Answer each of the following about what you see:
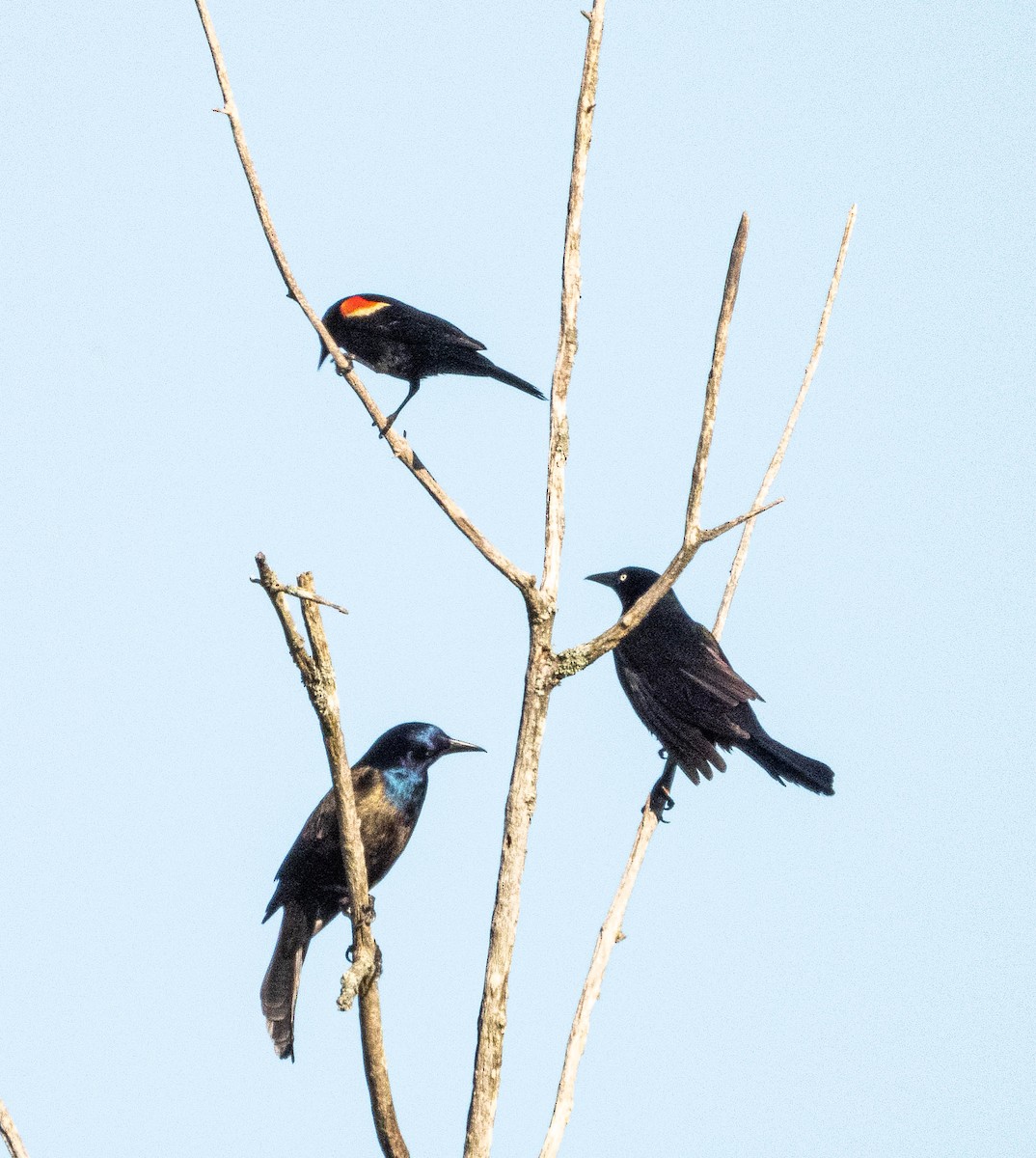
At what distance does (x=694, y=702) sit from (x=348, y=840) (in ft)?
11.8

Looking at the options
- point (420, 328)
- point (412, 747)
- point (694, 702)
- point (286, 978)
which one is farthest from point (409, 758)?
point (420, 328)

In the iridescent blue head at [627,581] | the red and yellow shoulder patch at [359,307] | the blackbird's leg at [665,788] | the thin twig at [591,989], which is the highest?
the red and yellow shoulder patch at [359,307]

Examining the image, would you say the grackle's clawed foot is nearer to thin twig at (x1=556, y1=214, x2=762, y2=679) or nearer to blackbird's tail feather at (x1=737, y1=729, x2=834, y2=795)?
blackbird's tail feather at (x1=737, y1=729, x2=834, y2=795)

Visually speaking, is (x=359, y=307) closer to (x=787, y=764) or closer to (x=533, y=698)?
(x=787, y=764)

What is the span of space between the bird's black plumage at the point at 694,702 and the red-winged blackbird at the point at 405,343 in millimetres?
1344

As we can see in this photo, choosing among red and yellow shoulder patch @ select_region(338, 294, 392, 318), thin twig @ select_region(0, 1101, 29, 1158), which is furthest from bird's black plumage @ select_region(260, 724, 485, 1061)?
red and yellow shoulder patch @ select_region(338, 294, 392, 318)

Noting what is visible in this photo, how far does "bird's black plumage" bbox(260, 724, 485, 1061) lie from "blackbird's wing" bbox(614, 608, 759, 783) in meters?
0.90

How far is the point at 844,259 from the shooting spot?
4.53m

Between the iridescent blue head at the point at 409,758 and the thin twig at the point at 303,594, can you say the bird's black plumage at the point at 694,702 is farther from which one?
the thin twig at the point at 303,594

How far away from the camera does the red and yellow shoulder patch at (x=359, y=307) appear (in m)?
7.99

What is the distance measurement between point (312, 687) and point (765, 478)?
1702 mm

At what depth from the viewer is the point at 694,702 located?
685 cm

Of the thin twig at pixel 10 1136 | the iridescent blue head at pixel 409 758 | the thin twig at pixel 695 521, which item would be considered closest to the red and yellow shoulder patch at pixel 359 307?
the iridescent blue head at pixel 409 758

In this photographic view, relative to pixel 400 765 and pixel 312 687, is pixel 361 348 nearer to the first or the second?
pixel 400 765
